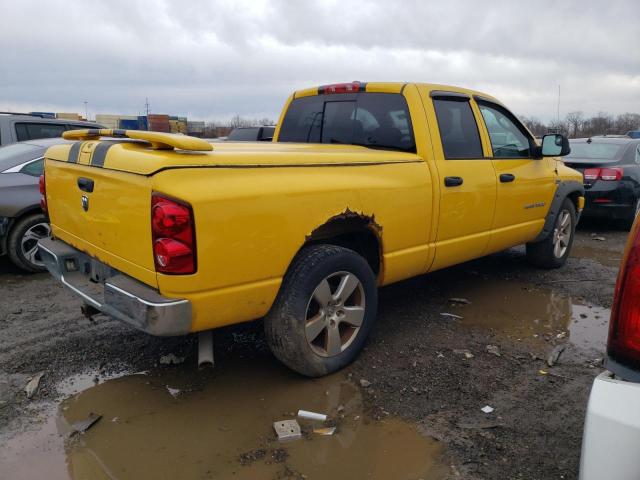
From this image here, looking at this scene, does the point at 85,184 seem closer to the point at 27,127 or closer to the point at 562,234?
the point at 562,234

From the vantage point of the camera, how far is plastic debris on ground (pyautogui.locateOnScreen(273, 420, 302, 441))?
2.83 metres

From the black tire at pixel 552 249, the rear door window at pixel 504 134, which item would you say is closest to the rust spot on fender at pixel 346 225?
the rear door window at pixel 504 134

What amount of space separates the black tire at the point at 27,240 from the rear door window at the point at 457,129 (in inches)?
164

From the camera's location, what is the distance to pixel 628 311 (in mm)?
1660

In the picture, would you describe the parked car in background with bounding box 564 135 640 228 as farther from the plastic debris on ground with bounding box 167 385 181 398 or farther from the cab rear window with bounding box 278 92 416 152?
the plastic debris on ground with bounding box 167 385 181 398

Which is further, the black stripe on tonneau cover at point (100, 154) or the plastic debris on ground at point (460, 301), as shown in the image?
the plastic debris on ground at point (460, 301)

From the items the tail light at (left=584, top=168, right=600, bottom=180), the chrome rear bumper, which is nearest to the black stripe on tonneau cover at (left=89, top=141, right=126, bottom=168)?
the chrome rear bumper

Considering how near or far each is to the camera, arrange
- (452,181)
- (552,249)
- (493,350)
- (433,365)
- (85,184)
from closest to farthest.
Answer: (85,184) < (433,365) < (493,350) < (452,181) < (552,249)

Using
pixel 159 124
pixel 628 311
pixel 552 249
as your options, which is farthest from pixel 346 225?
pixel 159 124

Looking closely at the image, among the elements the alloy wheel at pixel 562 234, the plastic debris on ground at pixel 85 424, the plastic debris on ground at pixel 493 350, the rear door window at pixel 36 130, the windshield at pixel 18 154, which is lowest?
the plastic debris on ground at pixel 493 350

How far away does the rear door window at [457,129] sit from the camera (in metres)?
4.17

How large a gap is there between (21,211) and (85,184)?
3.02 meters

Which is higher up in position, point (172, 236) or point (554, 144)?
point (554, 144)

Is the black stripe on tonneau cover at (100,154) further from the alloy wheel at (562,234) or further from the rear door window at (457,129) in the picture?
the alloy wheel at (562,234)
